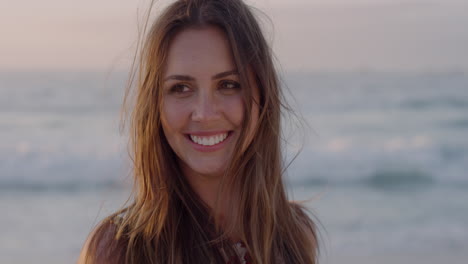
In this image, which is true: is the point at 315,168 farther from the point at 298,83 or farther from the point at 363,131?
the point at 298,83

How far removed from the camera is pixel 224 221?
3178 millimetres

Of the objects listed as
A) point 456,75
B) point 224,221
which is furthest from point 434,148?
point 456,75

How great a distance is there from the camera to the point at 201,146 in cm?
294

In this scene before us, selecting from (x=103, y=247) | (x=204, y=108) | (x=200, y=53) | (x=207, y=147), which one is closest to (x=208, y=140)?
(x=207, y=147)

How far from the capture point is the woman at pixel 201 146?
2.88 metres

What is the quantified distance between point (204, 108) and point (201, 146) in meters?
0.18

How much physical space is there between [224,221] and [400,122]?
60.6 ft

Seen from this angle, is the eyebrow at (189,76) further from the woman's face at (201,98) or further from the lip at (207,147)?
the lip at (207,147)

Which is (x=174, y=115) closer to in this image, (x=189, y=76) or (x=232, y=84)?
(x=189, y=76)

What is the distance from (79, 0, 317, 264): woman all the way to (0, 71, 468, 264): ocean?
0.47 meters

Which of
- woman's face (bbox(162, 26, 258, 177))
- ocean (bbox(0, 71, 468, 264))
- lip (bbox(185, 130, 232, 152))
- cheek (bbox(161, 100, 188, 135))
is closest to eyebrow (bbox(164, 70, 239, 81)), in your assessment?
woman's face (bbox(162, 26, 258, 177))

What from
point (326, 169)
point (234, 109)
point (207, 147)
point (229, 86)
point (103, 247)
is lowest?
point (103, 247)

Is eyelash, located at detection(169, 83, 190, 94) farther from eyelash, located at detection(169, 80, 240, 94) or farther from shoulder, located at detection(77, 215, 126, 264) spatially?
shoulder, located at detection(77, 215, 126, 264)

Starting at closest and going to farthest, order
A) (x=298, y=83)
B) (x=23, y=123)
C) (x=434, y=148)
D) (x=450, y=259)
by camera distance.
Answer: (x=450, y=259), (x=434, y=148), (x=23, y=123), (x=298, y=83)
